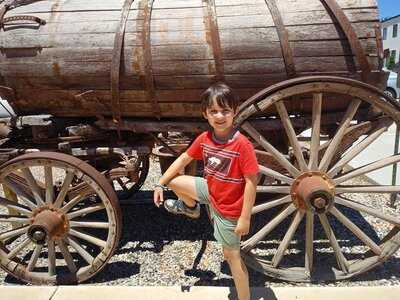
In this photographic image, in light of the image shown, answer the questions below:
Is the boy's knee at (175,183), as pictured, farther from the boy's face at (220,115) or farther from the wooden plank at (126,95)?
the wooden plank at (126,95)

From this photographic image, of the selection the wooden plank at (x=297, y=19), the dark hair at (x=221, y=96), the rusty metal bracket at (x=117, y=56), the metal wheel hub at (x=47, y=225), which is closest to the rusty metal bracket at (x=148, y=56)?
the rusty metal bracket at (x=117, y=56)

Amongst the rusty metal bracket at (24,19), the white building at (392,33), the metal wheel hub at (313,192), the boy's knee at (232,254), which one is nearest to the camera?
the boy's knee at (232,254)

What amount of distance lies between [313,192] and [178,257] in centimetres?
140

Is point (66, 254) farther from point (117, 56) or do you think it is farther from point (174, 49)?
point (174, 49)

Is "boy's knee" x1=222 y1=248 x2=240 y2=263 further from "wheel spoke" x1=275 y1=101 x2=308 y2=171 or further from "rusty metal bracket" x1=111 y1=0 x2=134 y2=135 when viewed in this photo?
"rusty metal bracket" x1=111 y1=0 x2=134 y2=135

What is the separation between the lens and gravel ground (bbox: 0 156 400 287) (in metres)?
3.24

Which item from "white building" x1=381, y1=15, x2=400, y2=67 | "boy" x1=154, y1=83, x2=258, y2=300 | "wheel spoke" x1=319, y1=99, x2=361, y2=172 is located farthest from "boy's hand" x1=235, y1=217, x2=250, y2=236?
"white building" x1=381, y1=15, x2=400, y2=67

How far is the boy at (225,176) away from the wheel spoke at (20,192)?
1.19m

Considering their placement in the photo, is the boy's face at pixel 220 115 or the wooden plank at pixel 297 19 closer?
the boy's face at pixel 220 115

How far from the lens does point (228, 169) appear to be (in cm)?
232

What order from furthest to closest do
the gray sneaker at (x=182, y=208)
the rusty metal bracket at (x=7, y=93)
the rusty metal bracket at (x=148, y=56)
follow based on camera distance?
the rusty metal bracket at (x=7, y=93)
the rusty metal bracket at (x=148, y=56)
the gray sneaker at (x=182, y=208)

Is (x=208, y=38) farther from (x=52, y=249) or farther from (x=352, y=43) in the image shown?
(x=52, y=249)

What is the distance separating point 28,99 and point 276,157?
79.0 inches

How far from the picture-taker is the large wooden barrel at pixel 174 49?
9.61 feet
